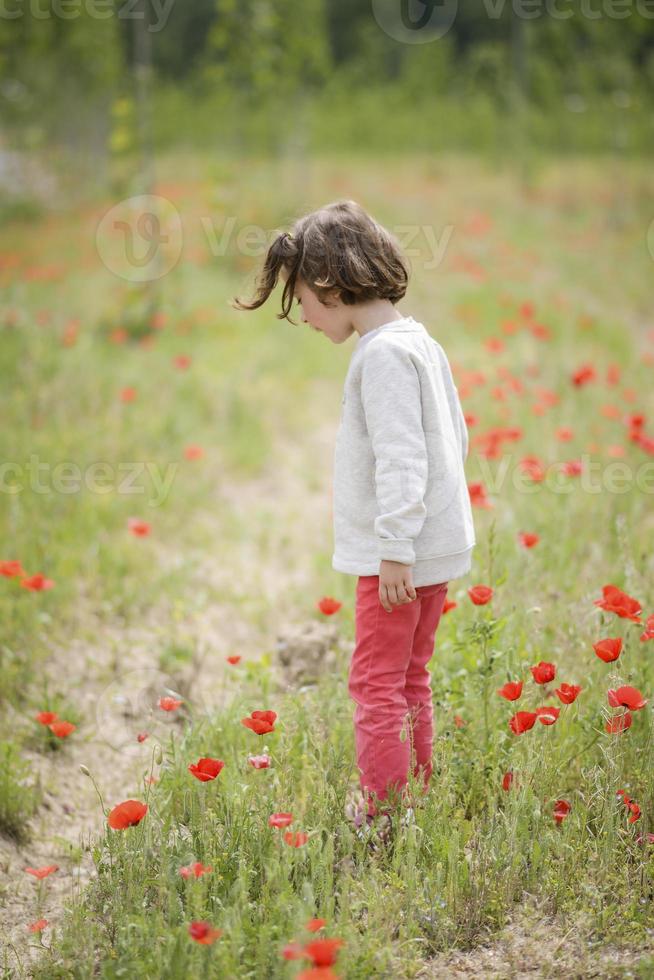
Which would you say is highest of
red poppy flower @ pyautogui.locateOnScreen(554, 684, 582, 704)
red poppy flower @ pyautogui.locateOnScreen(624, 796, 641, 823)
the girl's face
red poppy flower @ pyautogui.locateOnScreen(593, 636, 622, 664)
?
the girl's face

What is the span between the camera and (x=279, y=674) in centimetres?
280

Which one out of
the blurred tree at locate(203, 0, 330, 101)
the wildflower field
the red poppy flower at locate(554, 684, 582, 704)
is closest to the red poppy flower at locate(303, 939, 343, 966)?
the wildflower field

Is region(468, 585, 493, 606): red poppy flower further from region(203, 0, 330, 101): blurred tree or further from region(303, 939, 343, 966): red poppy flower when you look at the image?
region(203, 0, 330, 101): blurred tree

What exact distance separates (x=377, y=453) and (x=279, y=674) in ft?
3.77

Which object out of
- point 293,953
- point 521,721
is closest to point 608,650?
point 521,721

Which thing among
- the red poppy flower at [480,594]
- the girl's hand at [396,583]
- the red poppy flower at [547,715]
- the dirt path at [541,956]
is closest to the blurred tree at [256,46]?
the red poppy flower at [480,594]

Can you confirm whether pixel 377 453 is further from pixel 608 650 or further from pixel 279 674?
pixel 279 674

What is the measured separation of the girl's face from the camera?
2049mm

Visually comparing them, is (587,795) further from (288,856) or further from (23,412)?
(23,412)

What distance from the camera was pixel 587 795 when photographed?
2.08 m

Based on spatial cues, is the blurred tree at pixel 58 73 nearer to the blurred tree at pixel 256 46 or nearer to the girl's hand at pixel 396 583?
the blurred tree at pixel 256 46

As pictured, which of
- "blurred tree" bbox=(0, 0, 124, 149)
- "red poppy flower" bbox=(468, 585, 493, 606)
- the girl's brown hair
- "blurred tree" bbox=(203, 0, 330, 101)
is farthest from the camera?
"blurred tree" bbox=(0, 0, 124, 149)

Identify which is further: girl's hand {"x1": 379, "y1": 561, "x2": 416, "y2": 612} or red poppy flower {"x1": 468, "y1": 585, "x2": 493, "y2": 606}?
red poppy flower {"x1": 468, "y1": 585, "x2": 493, "y2": 606}

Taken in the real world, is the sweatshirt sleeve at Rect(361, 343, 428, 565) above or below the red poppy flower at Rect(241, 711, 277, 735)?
above
